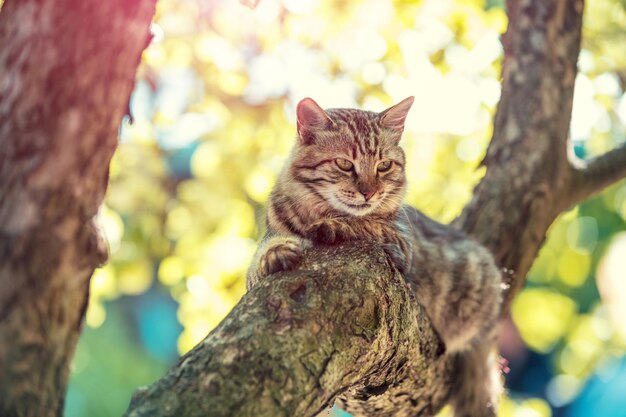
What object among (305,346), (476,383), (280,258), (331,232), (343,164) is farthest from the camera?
(476,383)

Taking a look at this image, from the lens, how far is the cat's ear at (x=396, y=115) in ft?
9.36

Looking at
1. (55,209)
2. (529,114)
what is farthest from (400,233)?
(55,209)

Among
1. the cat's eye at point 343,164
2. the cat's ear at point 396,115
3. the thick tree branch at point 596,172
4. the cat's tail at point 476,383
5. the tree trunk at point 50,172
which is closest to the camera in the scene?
the tree trunk at point 50,172

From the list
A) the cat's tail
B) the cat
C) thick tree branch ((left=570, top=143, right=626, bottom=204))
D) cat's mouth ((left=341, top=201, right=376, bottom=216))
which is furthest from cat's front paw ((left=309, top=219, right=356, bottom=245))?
thick tree branch ((left=570, top=143, right=626, bottom=204))

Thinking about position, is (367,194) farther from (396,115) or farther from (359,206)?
(396,115)

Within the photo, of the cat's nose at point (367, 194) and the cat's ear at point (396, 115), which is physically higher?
the cat's ear at point (396, 115)

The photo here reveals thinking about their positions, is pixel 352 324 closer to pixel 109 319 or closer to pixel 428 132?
pixel 428 132

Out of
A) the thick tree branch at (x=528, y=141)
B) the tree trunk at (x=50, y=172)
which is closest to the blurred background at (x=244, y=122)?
the thick tree branch at (x=528, y=141)

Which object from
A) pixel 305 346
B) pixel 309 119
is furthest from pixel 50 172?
pixel 309 119

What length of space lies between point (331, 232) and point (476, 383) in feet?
3.82

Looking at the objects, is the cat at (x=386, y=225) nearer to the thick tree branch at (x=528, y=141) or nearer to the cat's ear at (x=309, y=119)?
the cat's ear at (x=309, y=119)

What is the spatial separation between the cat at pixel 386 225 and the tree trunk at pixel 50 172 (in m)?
0.83

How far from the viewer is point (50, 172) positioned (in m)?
1.30

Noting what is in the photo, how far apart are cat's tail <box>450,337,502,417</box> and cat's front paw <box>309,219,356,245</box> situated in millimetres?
953
